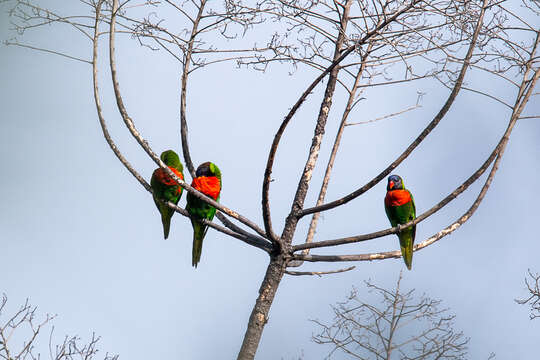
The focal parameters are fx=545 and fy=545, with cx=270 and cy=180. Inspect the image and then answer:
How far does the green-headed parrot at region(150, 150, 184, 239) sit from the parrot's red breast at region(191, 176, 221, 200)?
184 millimetres

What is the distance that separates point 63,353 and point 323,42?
493cm

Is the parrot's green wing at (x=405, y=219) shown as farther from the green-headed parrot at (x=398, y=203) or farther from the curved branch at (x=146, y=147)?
the curved branch at (x=146, y=147)

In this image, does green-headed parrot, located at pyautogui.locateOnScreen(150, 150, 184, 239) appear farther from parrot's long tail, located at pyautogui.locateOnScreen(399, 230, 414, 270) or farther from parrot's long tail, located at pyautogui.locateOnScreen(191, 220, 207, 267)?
parrot's long tail, located at pyautogui.locateOnScreen(399, 230, 414, 270)

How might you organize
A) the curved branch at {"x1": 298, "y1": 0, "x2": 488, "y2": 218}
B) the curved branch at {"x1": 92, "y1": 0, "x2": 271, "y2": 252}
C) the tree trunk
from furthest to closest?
the curved branch at {"x1": 92, "y1": 0, "x2": 271, "y2": 252} < the tree trunk < the curved branch at {"x1": 298, "y1": 0, "x2": 488, "y2": 218}

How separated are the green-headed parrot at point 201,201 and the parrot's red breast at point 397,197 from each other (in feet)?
5.89

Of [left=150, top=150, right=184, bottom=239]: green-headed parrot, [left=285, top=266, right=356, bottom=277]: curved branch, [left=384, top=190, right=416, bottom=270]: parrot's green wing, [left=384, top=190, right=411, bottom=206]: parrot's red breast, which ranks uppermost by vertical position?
[left=384, top=190, right=411, bottom=206]: parrot's red breast

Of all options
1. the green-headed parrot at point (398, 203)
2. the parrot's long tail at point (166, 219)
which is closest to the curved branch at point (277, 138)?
the parrot's long tail at point (166, 219)

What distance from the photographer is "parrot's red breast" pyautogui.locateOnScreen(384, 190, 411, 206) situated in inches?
222

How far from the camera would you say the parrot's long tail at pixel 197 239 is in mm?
5191

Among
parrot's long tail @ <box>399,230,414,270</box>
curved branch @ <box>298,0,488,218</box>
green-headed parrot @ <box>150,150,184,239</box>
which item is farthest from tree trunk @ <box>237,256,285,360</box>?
green-headed parrot @ <box>150,150,184,239</box>

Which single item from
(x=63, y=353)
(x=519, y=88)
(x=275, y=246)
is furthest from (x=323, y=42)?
(x=63, y=353)

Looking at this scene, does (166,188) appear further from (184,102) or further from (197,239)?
(184,102)

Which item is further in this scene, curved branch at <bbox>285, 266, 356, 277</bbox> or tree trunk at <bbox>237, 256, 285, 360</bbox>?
curved branch at <bbox>285, 266, 356, 277</bbox>

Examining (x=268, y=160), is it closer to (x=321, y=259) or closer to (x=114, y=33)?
(x=321, y=259)
